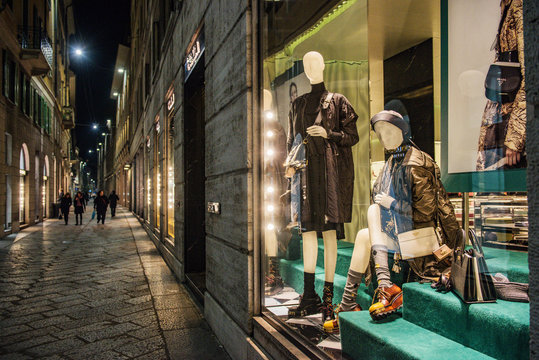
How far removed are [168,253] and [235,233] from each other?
187 inches

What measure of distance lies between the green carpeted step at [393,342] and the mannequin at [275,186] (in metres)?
0.95

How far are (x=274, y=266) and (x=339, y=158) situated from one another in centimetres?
102

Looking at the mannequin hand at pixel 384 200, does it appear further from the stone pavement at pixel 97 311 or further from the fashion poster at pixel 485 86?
the stone pavement at pixel 97 311

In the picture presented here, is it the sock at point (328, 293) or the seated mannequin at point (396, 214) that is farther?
the sock at point (328, 293)

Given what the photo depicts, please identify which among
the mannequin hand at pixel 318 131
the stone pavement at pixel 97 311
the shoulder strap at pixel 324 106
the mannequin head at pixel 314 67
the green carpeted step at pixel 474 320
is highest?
the mannequin head at pixel 314 67

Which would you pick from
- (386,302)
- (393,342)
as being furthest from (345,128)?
(393,342)

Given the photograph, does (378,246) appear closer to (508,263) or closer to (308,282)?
(308,282)

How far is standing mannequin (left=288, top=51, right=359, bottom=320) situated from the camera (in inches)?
115

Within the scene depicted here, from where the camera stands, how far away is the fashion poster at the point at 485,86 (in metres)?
1.65

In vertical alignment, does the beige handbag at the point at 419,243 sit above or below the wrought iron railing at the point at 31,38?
below

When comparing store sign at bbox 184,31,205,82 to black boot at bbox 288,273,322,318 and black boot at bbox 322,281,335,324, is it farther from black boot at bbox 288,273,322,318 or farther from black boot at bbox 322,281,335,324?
black boot at bbox 322,281,335,324

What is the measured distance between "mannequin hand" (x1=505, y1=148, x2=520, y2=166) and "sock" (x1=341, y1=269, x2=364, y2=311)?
133cm

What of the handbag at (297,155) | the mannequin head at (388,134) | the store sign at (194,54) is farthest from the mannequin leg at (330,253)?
the store sign at (194,54)

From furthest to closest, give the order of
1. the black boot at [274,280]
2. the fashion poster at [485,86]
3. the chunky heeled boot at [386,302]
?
1. the black boot at [274,280]
2. the chunky heeled boot at [386,302]
3. the fashion poster at [485,86]
